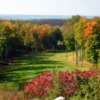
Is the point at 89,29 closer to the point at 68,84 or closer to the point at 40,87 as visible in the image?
the point at 40,87

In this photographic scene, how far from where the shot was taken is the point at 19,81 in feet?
159

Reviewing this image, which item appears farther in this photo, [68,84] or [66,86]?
[68,84]

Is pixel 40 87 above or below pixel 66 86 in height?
below

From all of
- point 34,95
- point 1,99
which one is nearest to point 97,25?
point 34,95

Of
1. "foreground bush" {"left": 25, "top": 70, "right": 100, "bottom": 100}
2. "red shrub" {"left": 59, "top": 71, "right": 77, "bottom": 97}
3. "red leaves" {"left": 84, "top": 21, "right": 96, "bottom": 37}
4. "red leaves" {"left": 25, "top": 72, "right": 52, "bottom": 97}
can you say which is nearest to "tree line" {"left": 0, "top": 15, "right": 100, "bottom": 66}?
"red leaves" {"left": 84, "top": 21, "right": 96, "bottom": 37}

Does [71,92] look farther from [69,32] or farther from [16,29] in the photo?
[16,29]

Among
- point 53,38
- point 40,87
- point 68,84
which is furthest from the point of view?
point 53,38

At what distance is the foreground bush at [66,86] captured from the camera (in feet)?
83.6

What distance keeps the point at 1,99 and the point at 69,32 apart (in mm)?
65871

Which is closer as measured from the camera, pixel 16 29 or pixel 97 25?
pixel 97 25

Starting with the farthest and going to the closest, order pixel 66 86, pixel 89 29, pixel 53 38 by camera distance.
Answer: pixel 53 38 → pixel 89 29 → pixel 66 86

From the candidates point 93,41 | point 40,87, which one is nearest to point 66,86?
point 40,87

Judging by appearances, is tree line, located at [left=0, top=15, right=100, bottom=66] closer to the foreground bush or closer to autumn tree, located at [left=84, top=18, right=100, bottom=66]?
autumn tree, located at [left=84, top=18, right=100, bottom=66]

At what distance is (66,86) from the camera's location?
88.0 ft
